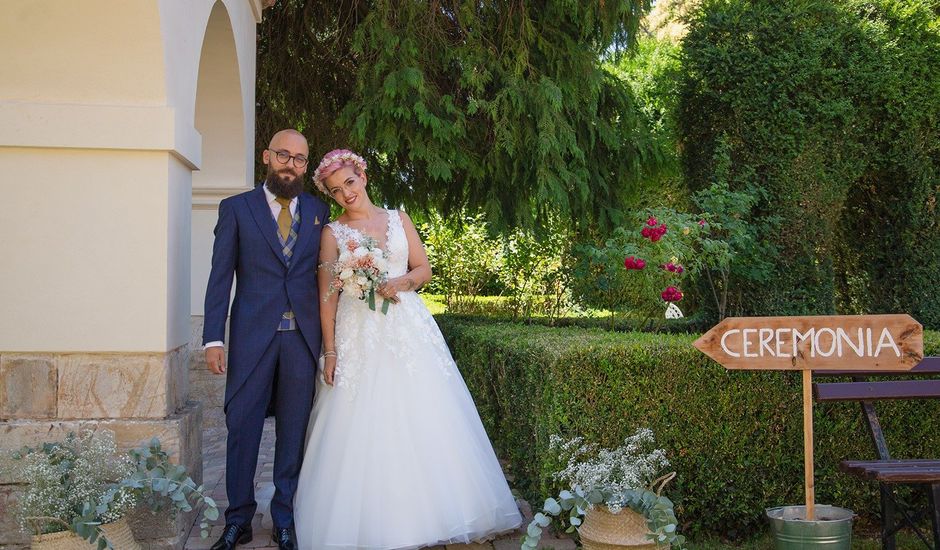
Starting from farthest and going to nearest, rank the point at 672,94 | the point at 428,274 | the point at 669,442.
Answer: the point at 672,94 → the point at 428,274 → the point at 669,442

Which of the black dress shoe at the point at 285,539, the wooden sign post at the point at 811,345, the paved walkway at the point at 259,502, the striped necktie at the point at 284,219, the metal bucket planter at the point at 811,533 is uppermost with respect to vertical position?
the striped necktie at the point at 284,219

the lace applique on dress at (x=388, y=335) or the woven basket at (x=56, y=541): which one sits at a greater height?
the lace applique on dress at (x=388, y=335)

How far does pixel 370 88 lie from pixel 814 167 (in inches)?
145

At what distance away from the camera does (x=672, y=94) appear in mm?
7938

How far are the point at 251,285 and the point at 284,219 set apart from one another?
14.7 inches

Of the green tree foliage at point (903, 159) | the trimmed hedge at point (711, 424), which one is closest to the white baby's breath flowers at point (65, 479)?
the trimmed hedge at point (711, 424)

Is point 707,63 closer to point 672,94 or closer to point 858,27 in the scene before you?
point 672,94

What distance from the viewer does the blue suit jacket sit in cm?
411

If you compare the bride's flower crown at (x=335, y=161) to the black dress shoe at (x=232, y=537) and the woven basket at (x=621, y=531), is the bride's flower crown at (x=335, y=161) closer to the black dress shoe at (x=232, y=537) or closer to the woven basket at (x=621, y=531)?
the black dress shoe at (x=232, y=537)

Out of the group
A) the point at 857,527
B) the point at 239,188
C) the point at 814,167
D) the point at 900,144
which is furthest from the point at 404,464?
the point at 900,144

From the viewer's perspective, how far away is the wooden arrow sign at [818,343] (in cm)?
370

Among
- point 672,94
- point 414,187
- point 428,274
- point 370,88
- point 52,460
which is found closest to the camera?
point 52,460

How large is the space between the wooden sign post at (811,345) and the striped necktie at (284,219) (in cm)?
203

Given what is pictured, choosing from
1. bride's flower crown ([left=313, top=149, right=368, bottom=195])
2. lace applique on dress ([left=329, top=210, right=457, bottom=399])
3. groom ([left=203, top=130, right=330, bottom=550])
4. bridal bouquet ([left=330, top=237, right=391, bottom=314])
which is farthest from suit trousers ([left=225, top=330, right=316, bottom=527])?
bride's flower crown ([left=313, top=149, right=368, bottom=195])
